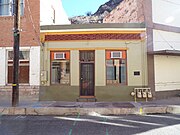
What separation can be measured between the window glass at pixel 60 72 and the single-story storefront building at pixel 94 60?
66 mm

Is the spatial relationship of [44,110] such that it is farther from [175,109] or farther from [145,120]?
[175,109]

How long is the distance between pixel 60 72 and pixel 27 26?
3.76 m

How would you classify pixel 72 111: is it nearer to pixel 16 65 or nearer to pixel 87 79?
pixel 16 65

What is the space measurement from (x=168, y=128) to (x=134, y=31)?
8.04 m

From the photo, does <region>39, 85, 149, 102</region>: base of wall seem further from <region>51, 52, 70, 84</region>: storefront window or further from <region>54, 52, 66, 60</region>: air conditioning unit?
<region>54, 52, 66, 60</region>: air conditioning unit

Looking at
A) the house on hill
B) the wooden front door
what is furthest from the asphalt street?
the house on hill

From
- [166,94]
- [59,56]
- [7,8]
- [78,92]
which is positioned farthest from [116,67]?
[7,8]

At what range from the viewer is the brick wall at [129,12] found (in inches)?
632

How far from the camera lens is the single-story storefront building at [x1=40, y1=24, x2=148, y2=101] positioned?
47.2 ft

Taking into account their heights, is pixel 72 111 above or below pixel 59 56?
below

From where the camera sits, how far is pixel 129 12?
1827cm

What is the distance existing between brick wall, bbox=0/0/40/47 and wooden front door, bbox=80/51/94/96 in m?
3.25

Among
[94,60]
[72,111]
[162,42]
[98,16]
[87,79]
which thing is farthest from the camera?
[98,16]

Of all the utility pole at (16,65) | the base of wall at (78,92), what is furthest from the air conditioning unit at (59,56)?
the utility pole at (16,65)
